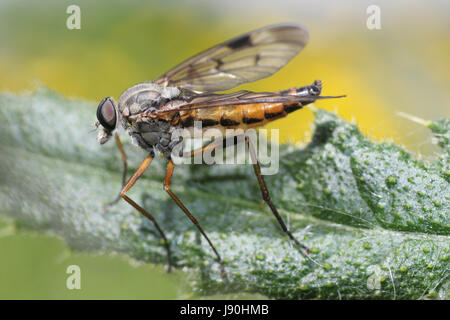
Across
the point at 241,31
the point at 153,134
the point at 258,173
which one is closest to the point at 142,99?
the point at 153,134

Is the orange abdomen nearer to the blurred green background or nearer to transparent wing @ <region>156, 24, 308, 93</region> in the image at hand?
transparent wing @ <region>156, 24, 308, 93</region>

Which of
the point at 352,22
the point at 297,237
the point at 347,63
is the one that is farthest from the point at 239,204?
the point at 352,22

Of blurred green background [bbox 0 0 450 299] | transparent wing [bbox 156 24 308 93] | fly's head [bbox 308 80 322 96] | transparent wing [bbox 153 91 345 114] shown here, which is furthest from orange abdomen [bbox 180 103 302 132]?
blurred green background [bbox 0 0 450 299]

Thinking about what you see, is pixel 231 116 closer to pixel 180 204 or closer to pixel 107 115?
pixel 180 204

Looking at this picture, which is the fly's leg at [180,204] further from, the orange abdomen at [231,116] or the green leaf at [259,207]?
the orange abdomen at [231,116]

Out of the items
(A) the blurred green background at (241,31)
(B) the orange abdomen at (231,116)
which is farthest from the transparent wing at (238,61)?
(A) the blurred green background at (241,31)

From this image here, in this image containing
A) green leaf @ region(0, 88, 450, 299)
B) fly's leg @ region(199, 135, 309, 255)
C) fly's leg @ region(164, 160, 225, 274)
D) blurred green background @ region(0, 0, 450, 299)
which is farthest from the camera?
blurred green background @ region(0, 0, 450, 299)

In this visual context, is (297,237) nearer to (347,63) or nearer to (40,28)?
(347,63)
